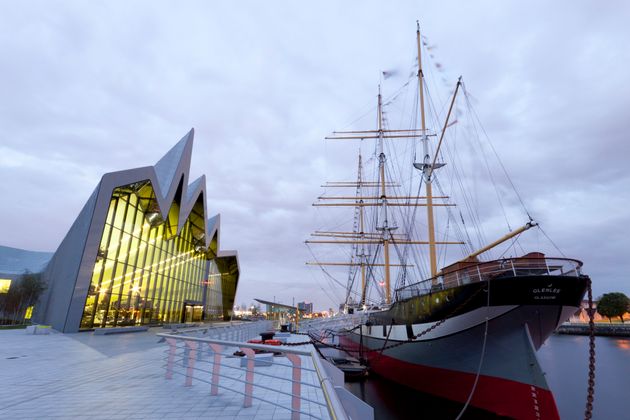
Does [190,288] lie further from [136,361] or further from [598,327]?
[598,327]

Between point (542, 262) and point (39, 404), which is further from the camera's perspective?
point (542, 262)

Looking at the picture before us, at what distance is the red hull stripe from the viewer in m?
10.4

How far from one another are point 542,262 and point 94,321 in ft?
85.5

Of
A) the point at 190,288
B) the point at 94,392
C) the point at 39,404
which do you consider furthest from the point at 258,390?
the point at 190,288

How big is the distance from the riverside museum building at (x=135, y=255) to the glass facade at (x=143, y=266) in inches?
2.8

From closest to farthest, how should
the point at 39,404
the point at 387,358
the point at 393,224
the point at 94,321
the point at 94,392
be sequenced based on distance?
the point at 39,404 < the point at 94,392 < the point at 387,358 < the point at 94,321 < the point at 393,224

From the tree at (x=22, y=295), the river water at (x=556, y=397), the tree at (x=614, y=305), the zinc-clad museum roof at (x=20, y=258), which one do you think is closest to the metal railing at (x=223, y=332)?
the river water at (x=556, y=397)

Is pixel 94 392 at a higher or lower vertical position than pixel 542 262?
lower

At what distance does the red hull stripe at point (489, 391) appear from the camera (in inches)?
411

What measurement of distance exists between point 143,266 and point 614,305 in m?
97.9

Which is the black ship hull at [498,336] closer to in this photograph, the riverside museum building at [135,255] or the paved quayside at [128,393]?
the paved quayside at [128,393]

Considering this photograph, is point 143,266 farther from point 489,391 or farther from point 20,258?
point 20,258

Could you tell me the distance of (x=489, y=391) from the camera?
1192cm

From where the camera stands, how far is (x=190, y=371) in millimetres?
7430
